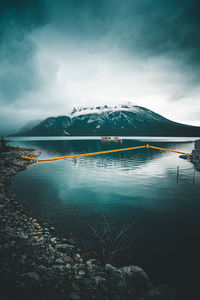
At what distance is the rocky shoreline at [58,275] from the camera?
19.1ft

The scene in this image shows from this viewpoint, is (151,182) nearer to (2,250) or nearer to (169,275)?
(169,275)

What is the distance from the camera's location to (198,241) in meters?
9.96

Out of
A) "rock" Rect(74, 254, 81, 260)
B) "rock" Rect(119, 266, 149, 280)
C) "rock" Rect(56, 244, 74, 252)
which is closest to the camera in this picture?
"rock" Rect(119, 266, 149, 280)

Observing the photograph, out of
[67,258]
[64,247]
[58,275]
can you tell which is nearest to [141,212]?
[64,247]

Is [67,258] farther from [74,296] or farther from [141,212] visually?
[141,212]

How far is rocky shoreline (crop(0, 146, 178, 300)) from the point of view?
5816 mm

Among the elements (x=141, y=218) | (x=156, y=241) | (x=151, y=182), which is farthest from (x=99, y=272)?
(x=151, y=182)

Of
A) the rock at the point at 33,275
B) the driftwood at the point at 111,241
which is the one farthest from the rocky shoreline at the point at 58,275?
the driftwood at the point at 111,241

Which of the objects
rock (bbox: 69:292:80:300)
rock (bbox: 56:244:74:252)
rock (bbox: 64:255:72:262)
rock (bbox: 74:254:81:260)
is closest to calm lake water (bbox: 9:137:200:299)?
rock (bbox: 56:244:74:252)

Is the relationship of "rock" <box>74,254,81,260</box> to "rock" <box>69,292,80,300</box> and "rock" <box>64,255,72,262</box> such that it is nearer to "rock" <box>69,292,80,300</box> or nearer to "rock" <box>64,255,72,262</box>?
"rock" <box>64,255,72,262</box>

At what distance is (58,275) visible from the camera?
664 centimetres

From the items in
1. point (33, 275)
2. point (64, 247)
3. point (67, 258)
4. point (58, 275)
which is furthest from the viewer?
point (64, 247)

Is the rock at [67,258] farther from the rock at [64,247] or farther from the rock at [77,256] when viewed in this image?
the rock at [64,247]

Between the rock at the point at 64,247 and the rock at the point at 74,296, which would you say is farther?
the rock at the point at 64,247
